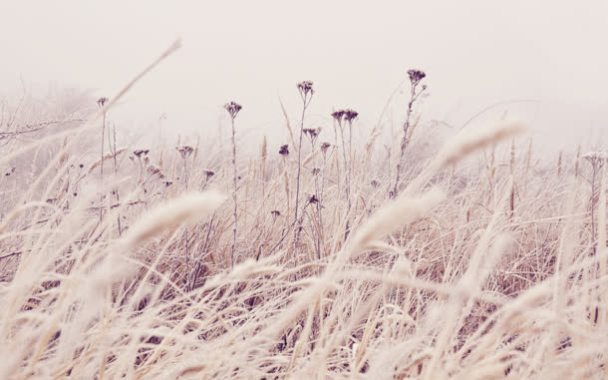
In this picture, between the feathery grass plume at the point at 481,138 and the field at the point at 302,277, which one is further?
the field at the point at 302,277

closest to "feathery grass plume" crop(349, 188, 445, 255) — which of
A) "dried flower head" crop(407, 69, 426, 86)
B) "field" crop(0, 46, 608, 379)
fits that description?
"field" crop(0, 46, 608, 379)

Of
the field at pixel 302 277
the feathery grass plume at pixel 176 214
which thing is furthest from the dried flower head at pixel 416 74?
the feathery grass plume at pixel 176 214

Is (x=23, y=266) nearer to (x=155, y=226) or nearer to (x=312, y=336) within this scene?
(x=312, y=336)

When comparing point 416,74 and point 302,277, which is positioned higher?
point 416,74

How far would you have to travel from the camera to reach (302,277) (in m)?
1.94

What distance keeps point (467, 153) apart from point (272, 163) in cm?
453

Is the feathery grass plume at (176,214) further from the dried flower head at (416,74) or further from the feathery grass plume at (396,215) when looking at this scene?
the dried flower head at (416,74)

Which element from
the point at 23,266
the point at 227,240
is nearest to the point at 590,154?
the point at 227,240

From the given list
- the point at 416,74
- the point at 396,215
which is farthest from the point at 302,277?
the point at 396,215

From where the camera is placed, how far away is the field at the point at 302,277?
68 centimetres

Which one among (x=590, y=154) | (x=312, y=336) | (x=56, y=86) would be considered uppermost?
(x=56, y=86)

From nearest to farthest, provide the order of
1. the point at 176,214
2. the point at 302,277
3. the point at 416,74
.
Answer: the point at 176,214 < the point at 416,74 < the point at 302,277

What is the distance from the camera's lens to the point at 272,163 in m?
5.04

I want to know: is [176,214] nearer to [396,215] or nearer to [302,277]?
[396,215]
